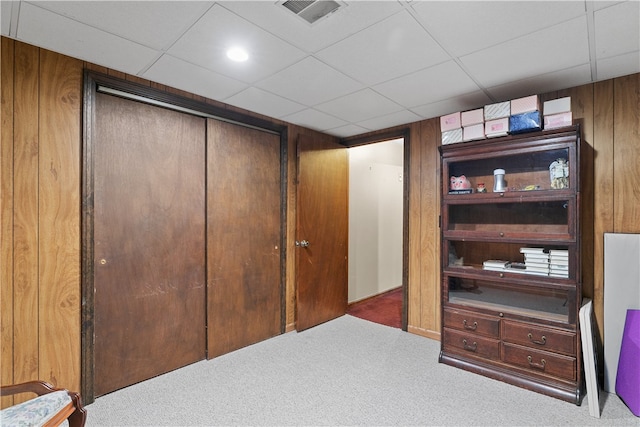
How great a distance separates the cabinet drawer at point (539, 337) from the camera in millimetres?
2299

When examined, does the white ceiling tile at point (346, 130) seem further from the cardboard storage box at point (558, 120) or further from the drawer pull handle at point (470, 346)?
the drawer pull handle at point (470, 346)

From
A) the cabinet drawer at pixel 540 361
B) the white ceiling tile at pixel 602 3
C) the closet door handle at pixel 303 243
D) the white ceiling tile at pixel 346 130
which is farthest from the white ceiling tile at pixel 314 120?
the cabinet drawer at pixel 540 361

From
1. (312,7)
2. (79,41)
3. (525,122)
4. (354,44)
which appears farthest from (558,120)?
(79,41)

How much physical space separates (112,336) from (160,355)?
0.44 metres

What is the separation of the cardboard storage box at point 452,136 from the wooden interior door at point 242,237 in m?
1.76

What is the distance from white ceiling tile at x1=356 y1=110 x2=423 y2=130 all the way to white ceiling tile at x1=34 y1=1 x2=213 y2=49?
2.16m

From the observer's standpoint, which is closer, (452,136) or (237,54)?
(237,54)

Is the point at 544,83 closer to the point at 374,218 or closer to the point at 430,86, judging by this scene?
the point at 430,86

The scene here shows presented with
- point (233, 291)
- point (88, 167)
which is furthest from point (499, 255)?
point (88, 167)

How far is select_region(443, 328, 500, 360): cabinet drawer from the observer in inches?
103

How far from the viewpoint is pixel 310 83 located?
2531 mm

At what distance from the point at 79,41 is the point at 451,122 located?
2841mm

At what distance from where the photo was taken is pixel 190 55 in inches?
82.6

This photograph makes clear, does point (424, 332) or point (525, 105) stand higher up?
point (525, 105)
